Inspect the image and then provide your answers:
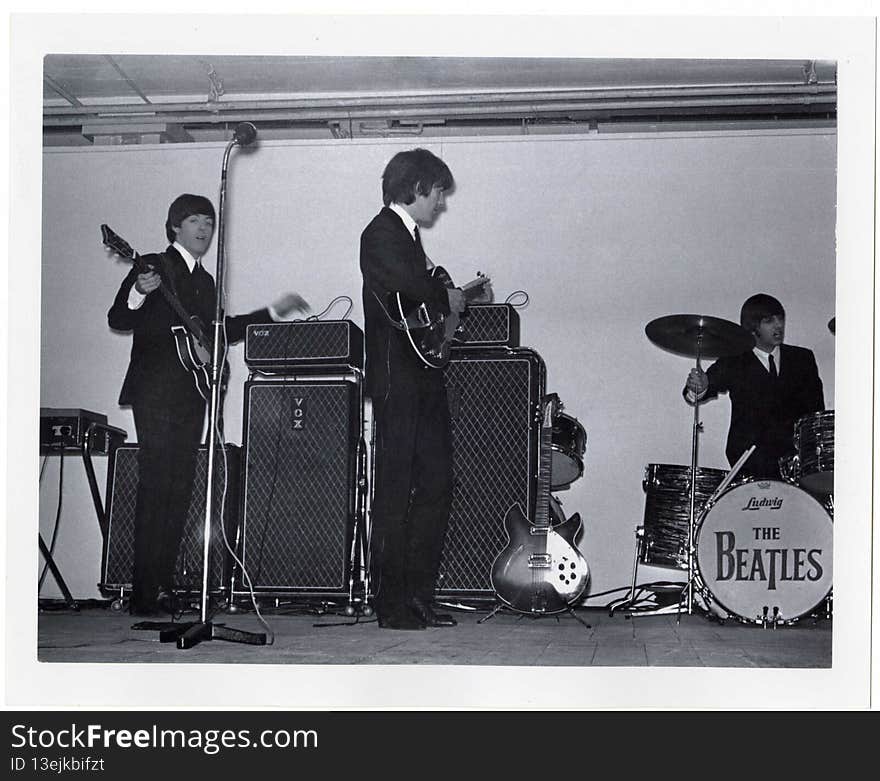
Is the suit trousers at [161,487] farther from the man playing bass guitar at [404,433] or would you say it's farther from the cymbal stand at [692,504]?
the cymbal stand at [692,504]

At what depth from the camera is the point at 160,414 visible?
4805mm

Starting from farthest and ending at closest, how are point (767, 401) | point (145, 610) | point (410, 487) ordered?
1. point (767, 401)
2. point (145, 610)
3. point (410, 487)

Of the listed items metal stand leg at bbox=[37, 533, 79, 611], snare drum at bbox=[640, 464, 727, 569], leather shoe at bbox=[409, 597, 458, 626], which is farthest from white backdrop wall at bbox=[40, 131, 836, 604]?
leather shoe at bbox=[409, 597, 458, 626]

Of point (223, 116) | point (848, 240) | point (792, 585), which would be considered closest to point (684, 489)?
point (792, 585)

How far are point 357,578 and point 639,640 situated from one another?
4.01 ft

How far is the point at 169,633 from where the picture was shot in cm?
396

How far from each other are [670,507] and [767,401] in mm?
646

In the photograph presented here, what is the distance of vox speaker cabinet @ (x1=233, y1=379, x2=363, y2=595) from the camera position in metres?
4.80

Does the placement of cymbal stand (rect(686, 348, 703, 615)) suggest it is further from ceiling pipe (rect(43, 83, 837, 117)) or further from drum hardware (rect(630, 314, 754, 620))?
ceiling pipe (rect(43, 83, 837, 117))

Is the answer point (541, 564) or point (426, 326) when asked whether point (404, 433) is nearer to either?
point (426, 326)

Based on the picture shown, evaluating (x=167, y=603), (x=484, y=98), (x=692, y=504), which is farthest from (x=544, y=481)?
(x=484, y=98)

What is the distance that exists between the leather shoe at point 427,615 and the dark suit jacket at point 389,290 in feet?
2.63

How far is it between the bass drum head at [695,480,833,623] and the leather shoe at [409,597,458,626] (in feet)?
3.24
